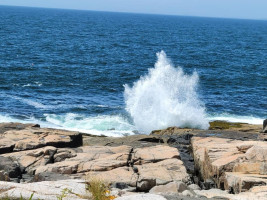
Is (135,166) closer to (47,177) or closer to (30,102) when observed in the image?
(47,177)

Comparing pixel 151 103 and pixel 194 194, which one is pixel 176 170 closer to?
pixel 194 194

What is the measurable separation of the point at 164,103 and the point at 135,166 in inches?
713

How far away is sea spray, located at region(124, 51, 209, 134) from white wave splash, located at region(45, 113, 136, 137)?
109 centimetres

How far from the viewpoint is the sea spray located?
105 ft

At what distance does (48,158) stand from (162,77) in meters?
23.2

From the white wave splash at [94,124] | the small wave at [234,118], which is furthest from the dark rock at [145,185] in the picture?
the small wave at [234,118]

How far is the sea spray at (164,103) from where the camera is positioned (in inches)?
1259

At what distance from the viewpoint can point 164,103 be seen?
1364 inches

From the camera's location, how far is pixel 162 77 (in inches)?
1572

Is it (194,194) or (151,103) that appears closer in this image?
(194,194)

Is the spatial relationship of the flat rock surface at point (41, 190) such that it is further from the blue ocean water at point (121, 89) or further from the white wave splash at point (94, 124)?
the blue ocean water at point (121, 89)

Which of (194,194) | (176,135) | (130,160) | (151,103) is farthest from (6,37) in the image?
(194,194)

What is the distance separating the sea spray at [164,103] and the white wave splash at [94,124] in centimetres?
109

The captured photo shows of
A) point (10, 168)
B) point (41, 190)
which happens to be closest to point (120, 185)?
point (10, 168)
